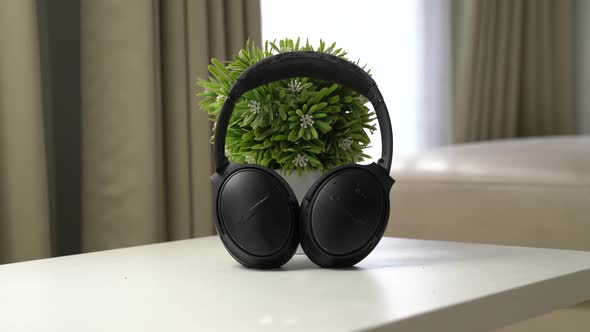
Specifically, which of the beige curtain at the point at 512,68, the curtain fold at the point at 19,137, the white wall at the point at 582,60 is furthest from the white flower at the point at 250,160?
the white wall at the point at 582,60

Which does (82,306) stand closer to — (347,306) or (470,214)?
(347,306)

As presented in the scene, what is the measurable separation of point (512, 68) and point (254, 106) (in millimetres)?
2575

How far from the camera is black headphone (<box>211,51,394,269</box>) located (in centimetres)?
76

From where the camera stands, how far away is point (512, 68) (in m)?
Result: 3.23

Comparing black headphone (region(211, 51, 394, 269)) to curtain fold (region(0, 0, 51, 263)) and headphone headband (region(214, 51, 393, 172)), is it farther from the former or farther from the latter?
curtain fold (region(0, 0, 51, 263))

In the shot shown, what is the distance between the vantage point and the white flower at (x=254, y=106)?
2.92 ft

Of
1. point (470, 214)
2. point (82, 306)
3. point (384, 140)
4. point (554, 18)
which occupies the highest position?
point (554, 18)

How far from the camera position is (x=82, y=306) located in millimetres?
618

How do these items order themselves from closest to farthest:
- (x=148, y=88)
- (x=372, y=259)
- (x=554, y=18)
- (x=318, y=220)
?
(x=318, y=220) < (x=372, y=259) < (x=148, y=88) < (x=554, y=18)

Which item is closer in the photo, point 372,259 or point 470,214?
point 372,259

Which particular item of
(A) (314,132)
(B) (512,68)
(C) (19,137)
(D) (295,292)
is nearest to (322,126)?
(A) (314,132)

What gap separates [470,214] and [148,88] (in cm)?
74

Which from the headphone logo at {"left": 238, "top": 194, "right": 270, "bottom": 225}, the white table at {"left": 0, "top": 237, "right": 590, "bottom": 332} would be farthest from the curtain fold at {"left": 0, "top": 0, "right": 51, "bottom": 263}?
the headphone logo at {"left": 238, "top": 194, "right": 270, "bottom": 225}

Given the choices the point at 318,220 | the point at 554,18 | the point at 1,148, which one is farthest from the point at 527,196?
the point at 554,18
